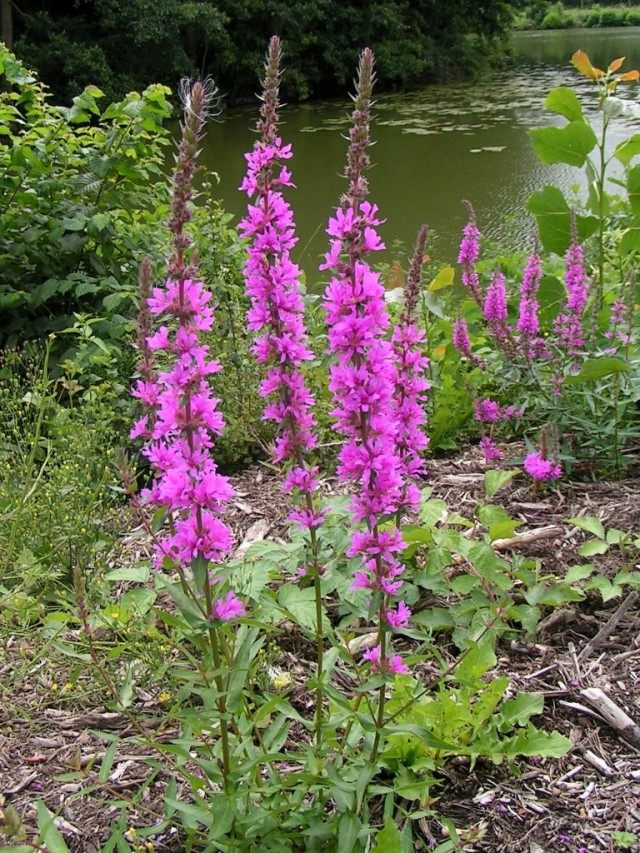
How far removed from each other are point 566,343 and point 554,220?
741 millimetres

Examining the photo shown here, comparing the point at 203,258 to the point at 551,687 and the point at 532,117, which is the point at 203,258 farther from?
the point at 532,117

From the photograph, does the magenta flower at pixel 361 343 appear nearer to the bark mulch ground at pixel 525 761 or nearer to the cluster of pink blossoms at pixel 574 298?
the bark mulch ground at pixel 525 761

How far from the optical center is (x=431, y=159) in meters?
15.4

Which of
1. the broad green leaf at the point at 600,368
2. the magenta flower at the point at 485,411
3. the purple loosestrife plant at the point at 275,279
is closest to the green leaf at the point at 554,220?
the broad green leaf at the point at 600,368

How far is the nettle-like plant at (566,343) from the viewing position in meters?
3.24

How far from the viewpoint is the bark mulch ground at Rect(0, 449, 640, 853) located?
1917 millimetres

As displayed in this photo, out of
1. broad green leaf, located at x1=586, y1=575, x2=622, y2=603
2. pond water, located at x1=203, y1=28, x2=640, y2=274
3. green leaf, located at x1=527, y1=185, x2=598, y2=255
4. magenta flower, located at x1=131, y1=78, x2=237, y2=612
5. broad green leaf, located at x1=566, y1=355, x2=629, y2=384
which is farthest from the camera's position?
pond water, located at x1=203, y1=28, x2=640, y2=274

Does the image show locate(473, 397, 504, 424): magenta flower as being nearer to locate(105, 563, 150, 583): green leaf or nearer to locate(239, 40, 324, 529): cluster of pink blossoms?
locate(105, 563, 150, 583): green leaf

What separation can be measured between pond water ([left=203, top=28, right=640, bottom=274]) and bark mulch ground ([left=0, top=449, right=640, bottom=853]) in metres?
3.01

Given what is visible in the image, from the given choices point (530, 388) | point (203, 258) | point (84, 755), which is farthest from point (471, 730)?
point (203, 258)

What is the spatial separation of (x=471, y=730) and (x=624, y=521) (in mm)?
1154

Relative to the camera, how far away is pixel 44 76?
63.0ft

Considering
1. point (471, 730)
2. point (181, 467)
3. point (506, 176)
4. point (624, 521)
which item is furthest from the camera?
point (506, 176)

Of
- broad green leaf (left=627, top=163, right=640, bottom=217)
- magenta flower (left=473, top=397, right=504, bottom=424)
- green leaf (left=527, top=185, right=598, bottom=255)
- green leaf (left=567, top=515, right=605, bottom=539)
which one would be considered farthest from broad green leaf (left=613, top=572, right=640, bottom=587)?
broad green leaf (left=627, top=163, right=640, bottom=217)
